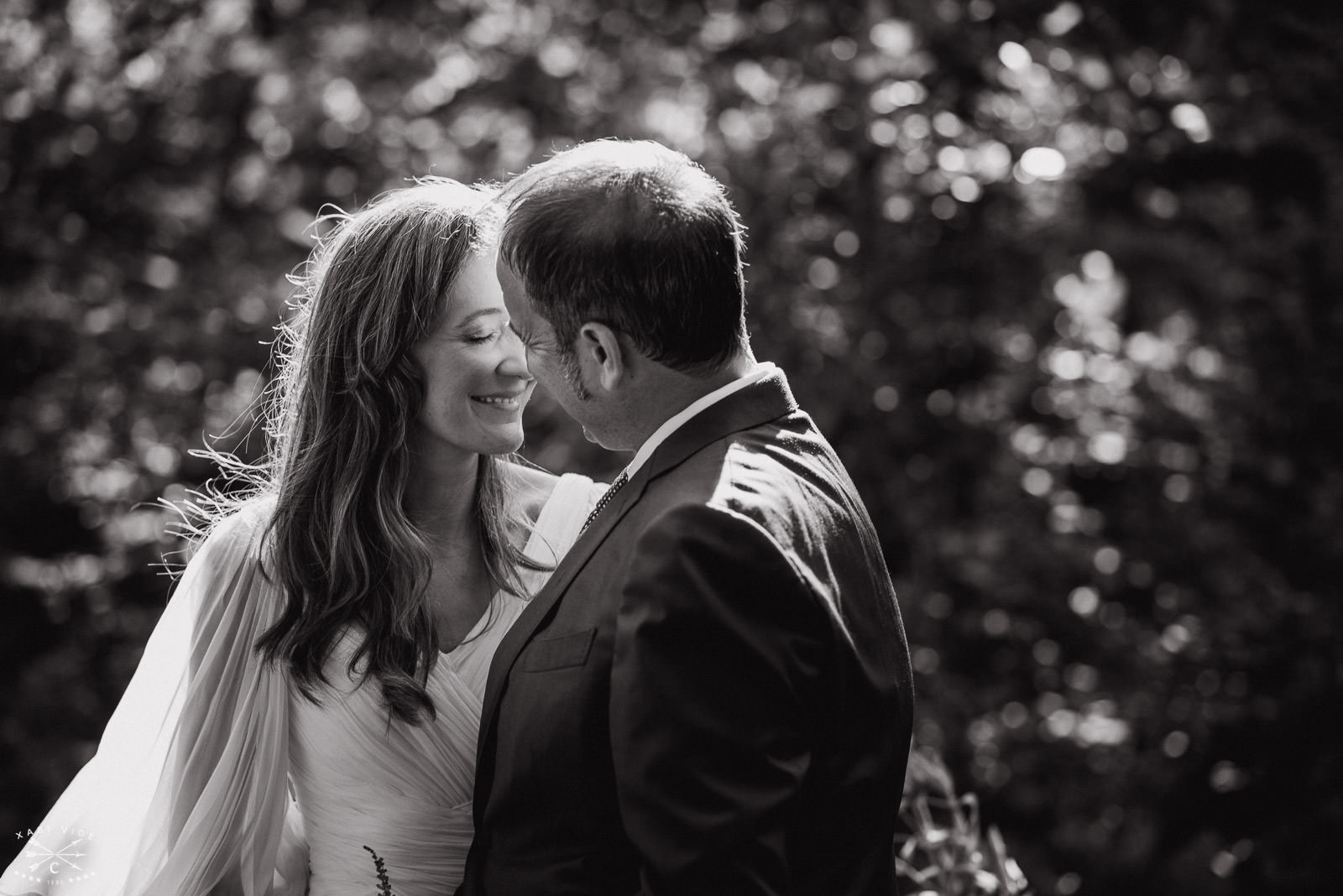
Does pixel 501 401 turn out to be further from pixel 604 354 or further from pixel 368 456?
pixel 604 354

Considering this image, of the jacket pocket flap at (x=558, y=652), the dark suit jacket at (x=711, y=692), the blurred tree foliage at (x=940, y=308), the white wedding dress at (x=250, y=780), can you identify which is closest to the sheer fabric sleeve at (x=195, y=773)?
the white wedding dress at (x=250, y=780)

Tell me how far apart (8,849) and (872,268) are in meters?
3.74

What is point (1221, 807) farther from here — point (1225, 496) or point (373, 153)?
point (373, 153)

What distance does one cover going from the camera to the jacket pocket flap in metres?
1.50

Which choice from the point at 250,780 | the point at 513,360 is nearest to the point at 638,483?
the point at 513,360

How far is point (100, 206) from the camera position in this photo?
4.67 metres

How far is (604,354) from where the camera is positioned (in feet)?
5.08

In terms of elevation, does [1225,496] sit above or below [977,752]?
above

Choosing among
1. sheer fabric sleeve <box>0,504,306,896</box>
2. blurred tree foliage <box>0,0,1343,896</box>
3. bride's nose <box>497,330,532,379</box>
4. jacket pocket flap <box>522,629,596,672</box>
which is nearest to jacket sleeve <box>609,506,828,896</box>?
jacket pocket flap <box>522,629,596,672</box>

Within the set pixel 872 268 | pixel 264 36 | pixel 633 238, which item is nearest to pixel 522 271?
pixel 633 238

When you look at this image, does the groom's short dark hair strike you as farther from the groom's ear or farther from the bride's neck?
the bride's neck

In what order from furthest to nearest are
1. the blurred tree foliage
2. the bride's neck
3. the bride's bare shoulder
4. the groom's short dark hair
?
the blurred tree foliage
the bride's bare shoulder
the bride's neck
the groom's short dark hair

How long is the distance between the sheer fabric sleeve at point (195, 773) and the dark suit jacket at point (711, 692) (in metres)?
0.58

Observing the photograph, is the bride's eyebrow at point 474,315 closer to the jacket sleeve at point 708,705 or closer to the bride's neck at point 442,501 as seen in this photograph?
the bride's neck at point 442,501
